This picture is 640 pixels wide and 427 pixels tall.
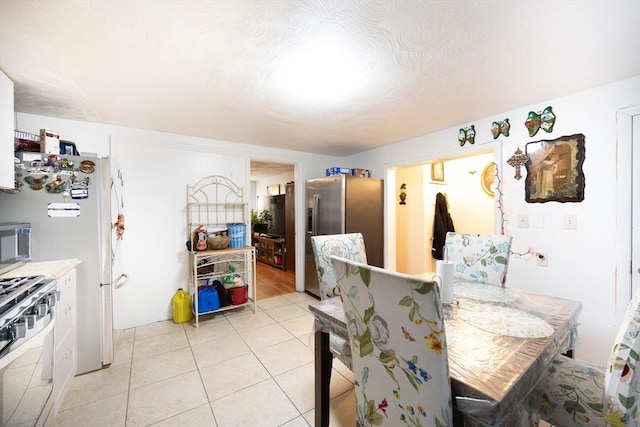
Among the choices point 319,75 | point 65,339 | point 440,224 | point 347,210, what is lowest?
point 65,339

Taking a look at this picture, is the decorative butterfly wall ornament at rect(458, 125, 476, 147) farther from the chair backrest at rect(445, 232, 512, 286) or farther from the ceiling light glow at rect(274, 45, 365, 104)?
the ceiling light glow at rect(274, 45, 365, 104)

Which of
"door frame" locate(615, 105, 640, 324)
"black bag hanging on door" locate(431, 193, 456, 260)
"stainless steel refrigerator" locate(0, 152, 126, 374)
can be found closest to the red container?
"stainless steel refrigerator" locate(0, 152, 126, 374)

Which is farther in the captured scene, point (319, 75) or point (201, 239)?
point (201, 239)

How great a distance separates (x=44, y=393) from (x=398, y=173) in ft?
12.9

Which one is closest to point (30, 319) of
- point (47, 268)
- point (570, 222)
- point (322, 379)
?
point (47, 268)

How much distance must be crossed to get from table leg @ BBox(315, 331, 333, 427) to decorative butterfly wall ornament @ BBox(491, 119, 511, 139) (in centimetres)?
243

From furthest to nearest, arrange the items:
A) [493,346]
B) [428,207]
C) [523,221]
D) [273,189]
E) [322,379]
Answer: [273,189]
[428,207]
[523,221]
[322,379]
[493,346]

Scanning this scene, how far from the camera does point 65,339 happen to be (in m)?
1.64

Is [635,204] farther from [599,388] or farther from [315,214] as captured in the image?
[315,214]

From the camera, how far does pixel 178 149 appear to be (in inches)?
117

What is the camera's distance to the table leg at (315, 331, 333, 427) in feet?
4.50

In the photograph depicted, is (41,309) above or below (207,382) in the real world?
above

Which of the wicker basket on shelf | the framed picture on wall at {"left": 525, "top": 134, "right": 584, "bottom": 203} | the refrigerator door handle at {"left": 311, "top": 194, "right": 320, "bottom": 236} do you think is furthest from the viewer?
the refrigerator door handle at {"left": 311, "top": 194, "right": 320, "bottom": 236}

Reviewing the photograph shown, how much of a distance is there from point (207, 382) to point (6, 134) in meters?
2.08
